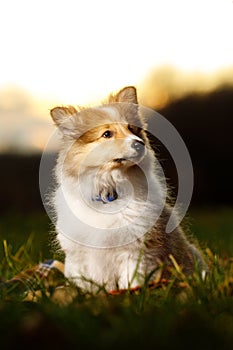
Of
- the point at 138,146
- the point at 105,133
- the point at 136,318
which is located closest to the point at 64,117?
the point at 105,133

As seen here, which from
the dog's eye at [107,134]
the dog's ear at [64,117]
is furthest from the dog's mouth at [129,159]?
the dog's ear at [64,117]

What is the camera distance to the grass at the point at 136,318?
2.17 metres

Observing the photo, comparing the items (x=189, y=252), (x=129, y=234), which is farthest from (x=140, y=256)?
(x=189, y=252)

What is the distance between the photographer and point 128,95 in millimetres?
4742

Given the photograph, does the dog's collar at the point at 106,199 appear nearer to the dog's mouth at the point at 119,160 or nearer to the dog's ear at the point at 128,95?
the dog's mouth at the point at 119,160

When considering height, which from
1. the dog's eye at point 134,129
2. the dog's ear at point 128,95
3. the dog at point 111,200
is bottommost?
the dog at point 111,200

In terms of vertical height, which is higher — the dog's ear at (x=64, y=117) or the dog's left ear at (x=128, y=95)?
the dog's left ear at (x=128, y=95)

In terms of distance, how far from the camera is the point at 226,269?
13.2ft

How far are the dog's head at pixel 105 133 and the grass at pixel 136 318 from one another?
0.94 metres

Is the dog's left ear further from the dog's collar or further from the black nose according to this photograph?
the dog's collar

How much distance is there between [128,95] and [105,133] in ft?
1.24

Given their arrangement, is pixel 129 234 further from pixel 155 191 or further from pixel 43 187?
pixel 43 187

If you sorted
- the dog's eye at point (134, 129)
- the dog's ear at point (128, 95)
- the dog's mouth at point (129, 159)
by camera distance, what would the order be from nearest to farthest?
1. the dog's mouth at point (129, 159)
2. the dog's eye at point (134, 129)
3. the dog's ear at point (128, 95)

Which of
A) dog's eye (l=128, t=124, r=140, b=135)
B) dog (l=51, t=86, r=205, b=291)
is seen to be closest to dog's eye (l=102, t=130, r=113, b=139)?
dog (l=51, t=86, r=205, b=291)
